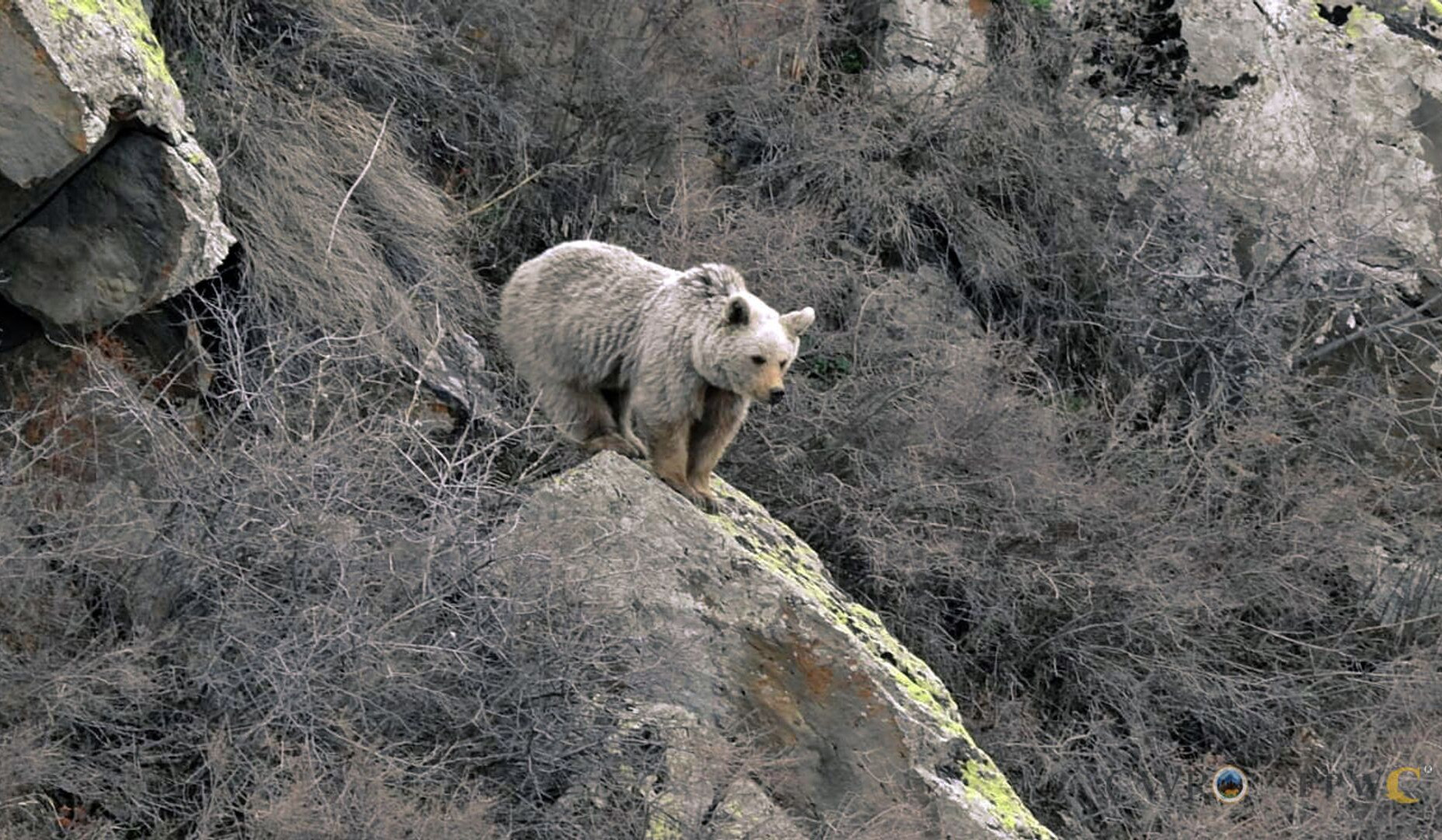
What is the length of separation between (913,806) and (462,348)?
3.38 meters

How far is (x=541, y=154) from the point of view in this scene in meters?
11.2

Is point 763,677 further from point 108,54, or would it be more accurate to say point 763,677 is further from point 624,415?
point 108,54

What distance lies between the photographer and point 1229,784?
922 cm

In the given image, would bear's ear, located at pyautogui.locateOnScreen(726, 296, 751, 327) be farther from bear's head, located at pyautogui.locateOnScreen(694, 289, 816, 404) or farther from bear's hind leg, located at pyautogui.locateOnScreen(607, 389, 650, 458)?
bear's hind leg, located at pyautogui.locateOnScreen(607, 389, 650, 458)

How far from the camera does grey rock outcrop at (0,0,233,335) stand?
6711mm

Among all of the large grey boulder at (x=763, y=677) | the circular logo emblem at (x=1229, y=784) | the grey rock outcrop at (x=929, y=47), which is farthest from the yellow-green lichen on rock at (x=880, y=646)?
the grey rock outcrop at (x=929, y=47)

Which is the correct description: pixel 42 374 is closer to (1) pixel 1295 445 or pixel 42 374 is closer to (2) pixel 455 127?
(2) pixel 455 127

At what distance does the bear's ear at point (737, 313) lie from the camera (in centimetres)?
730

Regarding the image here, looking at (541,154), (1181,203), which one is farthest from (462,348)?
(1181,203)

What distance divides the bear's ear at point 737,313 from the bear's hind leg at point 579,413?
878 millimetres

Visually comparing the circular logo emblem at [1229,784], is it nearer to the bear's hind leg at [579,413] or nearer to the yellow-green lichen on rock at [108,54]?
the bear's hind leg at [579,413]

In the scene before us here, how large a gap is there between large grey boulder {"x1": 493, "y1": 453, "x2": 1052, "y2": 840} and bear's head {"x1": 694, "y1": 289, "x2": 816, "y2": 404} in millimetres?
550

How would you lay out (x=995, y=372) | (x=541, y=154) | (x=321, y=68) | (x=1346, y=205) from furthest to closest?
(x=1346, y=205) → (x=541, y=154) → (x=995, y=372) → (x=321, y=68)

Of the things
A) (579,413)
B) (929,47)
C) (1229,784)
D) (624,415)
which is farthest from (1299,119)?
(579,413)
